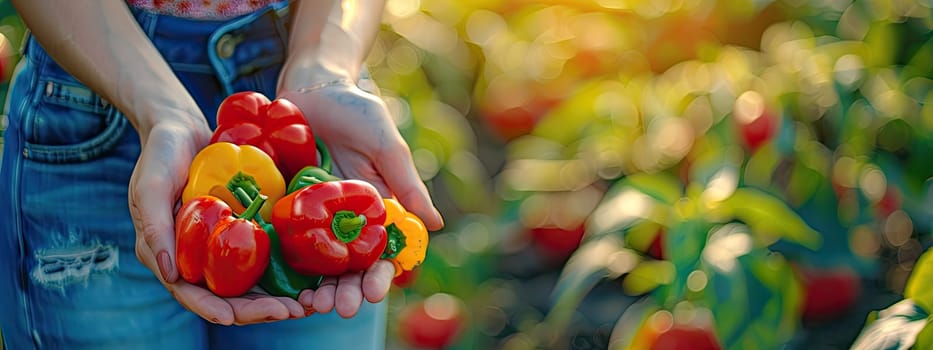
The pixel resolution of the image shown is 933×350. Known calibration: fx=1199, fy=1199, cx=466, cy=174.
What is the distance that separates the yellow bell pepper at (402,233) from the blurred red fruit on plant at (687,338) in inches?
28.9

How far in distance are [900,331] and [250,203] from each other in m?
0.87

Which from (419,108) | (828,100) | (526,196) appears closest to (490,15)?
(419,108)

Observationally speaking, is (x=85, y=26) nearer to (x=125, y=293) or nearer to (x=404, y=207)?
(x=125, y=293)

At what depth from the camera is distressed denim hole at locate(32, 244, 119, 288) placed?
1148 mm

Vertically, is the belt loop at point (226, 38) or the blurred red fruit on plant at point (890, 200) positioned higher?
the belt loop at point (226, 38)

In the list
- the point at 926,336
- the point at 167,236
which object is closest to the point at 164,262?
the point at 167,236

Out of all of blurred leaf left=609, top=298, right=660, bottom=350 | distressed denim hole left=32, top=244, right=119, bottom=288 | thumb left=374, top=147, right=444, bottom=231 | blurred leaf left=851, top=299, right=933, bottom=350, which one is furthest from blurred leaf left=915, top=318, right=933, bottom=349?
distressed denim hole left=32, top=244, right=119, bottom=288

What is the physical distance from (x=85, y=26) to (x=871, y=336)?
1076 millimetres

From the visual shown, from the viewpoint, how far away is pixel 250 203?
4.11 ft

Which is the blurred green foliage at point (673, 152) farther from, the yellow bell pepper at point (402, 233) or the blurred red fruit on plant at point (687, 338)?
the yellow bell pepper at point (402, 233)

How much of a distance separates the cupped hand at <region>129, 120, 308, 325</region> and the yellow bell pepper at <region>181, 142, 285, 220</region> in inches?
1.7

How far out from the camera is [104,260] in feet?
3.80

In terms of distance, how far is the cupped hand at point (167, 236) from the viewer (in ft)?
3.51

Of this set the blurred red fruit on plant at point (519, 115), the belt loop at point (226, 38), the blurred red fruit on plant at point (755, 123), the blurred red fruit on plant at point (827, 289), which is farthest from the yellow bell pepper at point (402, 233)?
the blurred red fruit on plant at point (519, 115)
